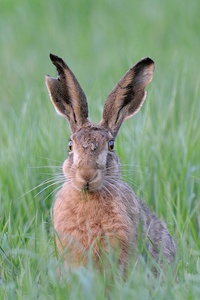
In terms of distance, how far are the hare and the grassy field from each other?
0.44 feet

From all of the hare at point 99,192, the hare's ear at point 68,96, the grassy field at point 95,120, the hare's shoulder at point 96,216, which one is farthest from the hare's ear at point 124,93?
the hare's shoulder at point 96,216

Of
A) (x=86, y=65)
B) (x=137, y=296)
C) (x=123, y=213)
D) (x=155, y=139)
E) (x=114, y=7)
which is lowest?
(x=137, y=296)

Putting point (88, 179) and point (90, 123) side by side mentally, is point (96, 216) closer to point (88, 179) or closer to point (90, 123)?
point (88, 179)

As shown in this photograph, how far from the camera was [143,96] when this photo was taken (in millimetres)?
5812

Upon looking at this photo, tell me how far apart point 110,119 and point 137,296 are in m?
1.57

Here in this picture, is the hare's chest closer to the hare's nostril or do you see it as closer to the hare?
the hare

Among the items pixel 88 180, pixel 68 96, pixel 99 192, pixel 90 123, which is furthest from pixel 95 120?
pixel 88 180

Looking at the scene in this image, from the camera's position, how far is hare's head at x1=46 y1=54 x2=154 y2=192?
513 centimetres

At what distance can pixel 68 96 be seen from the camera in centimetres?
568

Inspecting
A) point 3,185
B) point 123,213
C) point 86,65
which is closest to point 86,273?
point 123,213

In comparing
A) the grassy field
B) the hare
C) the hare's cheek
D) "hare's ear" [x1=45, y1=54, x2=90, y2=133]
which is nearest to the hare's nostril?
the hare

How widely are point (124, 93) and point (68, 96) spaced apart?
34 cm

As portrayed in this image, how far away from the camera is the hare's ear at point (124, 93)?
Result: 5594 millimetres

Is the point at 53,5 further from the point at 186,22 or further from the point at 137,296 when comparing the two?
the point at 137,296
